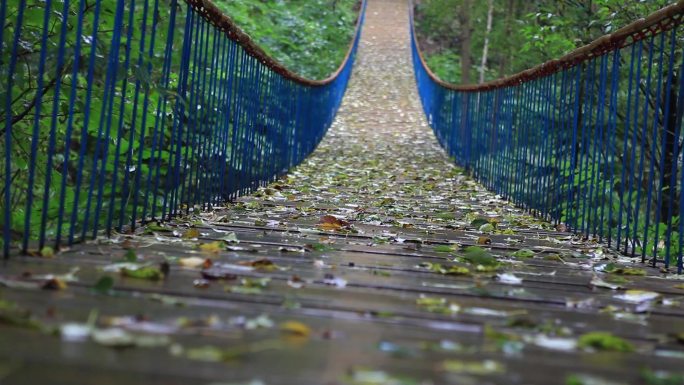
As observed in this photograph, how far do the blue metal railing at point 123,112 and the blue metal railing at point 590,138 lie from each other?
75.4 inches

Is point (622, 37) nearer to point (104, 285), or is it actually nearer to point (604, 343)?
point (604, 343)

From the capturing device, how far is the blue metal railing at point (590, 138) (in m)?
3.28

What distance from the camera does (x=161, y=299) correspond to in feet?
5.94

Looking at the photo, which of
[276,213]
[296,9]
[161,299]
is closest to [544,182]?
[276,213]

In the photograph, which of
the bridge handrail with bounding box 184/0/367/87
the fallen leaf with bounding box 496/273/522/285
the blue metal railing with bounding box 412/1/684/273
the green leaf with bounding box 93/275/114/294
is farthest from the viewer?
the bridge handrail with bounding box 184/0/367/87

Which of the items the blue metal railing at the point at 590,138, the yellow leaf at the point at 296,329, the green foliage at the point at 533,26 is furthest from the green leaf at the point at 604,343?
the green foliage at the point at 533,26

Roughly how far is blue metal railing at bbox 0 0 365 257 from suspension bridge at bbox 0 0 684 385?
0.02 m

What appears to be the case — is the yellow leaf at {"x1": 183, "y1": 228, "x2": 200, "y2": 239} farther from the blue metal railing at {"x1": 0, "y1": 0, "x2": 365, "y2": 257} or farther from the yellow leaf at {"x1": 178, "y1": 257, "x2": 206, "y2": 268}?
the yellow leaf at {"x1": 178, "y1": 257, "x2": 206, "y2": 268}

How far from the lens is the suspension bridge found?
145 centimetres

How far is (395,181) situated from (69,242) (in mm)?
4959

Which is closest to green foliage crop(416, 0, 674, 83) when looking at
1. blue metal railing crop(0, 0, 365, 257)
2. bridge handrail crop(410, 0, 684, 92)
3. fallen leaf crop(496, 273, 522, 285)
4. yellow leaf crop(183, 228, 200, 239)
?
bridge handrail crop(410, 0, 684, 92)

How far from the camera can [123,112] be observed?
9.88 ft

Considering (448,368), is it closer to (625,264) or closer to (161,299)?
(161,299)

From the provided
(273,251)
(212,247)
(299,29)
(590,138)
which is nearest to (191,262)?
(212,247)
